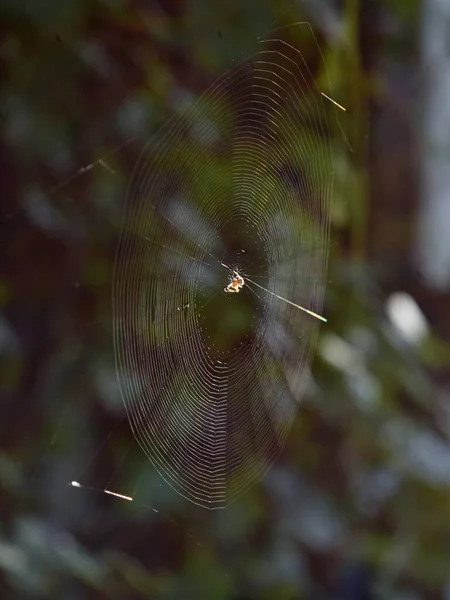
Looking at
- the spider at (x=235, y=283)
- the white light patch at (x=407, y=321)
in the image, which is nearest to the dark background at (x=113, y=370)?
the white light patch at (x=407, y=321)

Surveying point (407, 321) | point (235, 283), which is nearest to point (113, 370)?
point (235, 283)

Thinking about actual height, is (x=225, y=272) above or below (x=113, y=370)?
above

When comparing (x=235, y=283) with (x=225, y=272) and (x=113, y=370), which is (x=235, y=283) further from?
(x=113, y=370)

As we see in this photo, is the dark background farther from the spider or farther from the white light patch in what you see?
the spider

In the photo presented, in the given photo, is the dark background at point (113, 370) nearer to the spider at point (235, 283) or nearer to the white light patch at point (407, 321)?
the white light patch at point (407, 321)

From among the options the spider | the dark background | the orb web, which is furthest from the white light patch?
the spider

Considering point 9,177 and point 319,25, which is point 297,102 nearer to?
point 319,25

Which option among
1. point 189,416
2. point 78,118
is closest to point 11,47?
point 78,118
